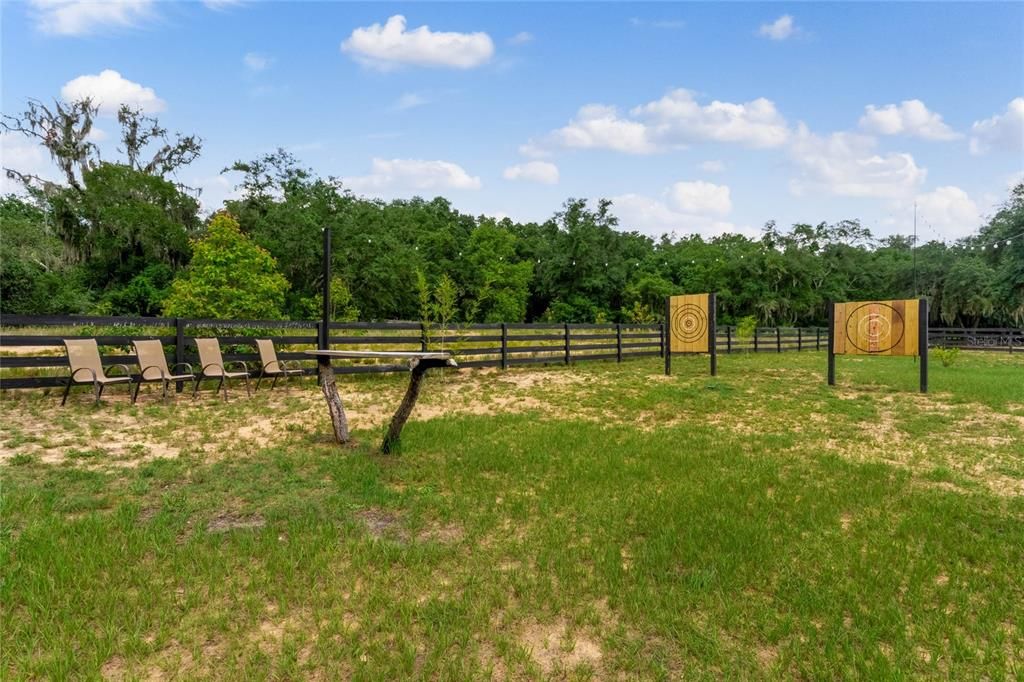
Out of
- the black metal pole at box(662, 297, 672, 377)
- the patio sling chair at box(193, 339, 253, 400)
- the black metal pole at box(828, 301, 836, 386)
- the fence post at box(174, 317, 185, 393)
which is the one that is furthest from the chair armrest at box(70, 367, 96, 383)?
the black metal pole at box(828, 301, 836, 386)

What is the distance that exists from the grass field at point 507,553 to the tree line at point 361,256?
42.4ft

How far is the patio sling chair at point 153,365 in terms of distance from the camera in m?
7.72

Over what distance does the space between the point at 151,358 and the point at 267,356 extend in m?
1.79

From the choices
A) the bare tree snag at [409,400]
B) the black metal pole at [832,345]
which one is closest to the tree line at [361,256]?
the black metal pole at [832,345]

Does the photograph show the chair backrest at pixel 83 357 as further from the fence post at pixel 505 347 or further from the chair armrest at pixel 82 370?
the fence post at pixel 505 347

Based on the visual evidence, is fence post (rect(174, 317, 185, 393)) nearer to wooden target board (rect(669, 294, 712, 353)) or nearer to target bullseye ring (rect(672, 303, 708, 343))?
wooden target board (rect(669, 294, 712, 353))

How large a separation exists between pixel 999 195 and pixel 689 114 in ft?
68.2

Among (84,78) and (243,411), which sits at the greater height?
(84,78)

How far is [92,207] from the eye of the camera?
31016 millimetres

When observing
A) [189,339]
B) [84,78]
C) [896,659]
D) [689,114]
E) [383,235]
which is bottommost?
[896,659]

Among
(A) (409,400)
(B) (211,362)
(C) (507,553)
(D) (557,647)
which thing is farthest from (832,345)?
(B) (211,362)

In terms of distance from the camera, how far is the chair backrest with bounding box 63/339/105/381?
724 cm

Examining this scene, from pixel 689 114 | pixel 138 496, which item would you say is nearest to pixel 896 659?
pixel 138 496

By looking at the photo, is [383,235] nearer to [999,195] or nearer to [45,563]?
[45,563]
